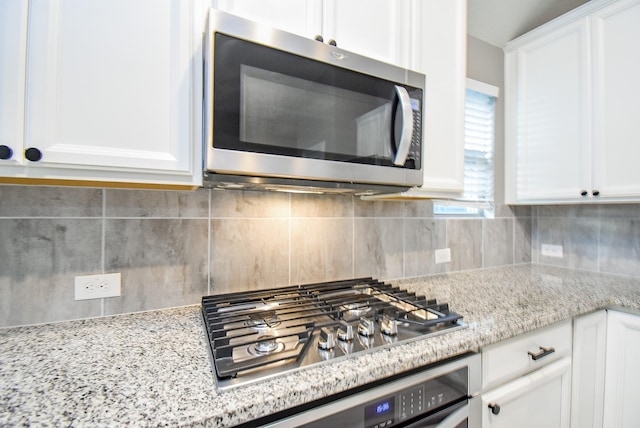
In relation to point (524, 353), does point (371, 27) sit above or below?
above

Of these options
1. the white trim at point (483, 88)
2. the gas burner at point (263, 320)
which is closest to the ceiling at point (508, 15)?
the white trim at point (483, 88)

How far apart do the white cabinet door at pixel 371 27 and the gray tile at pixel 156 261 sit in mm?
837

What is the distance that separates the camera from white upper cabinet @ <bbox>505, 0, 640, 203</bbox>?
146 centimetres

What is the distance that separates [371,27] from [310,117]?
0.48 m

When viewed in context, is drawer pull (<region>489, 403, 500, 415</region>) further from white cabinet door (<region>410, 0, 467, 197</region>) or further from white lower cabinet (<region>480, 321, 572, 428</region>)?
white cabinet door (<region>410, 0, 467, 197</region>)

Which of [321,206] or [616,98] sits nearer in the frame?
[321,206]

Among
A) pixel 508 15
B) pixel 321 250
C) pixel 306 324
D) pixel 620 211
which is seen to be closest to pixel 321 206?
pixel 321 250

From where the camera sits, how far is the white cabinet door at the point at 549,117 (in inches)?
63.4

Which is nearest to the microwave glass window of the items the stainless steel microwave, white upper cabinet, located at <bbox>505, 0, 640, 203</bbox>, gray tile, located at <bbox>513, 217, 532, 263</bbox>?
the stainless steel microwave

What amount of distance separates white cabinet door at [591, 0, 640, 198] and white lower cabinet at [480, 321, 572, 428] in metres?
0.88

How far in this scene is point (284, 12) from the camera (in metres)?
0.92

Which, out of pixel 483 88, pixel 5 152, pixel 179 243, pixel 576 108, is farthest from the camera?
pixel 483 88

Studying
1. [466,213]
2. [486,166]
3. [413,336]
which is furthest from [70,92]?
[486,166]

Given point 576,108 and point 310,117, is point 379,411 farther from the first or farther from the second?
point 576,108
